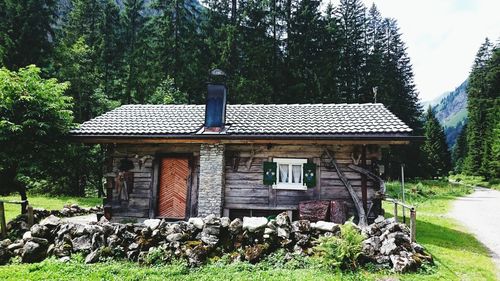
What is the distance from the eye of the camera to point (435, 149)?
49.4 m

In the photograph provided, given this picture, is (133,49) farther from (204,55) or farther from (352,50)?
(352,50)

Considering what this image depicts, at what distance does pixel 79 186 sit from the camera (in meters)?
23.0

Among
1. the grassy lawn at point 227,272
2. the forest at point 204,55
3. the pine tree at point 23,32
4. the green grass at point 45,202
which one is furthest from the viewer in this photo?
the forest at point 204,55

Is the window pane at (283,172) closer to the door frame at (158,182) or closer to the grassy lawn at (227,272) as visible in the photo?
the door frame at (158,182)

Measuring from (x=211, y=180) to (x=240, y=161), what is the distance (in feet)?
4.13

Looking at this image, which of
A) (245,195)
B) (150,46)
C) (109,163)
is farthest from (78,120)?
(245,195)

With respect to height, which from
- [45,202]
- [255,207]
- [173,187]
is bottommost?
[45,202]

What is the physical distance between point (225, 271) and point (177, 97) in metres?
19.7

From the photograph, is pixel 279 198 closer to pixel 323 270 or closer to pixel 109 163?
pixel 323 270

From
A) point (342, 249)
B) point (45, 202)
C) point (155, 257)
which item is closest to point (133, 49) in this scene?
point (45, 202)

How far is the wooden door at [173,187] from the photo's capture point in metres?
12.5

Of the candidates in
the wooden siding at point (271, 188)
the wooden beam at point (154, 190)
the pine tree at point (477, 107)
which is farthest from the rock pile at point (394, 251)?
the pine tree at point (477, 107)

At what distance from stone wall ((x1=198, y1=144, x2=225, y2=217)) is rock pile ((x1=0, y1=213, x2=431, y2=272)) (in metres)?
2.96

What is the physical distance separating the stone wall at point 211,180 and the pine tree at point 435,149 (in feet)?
121
